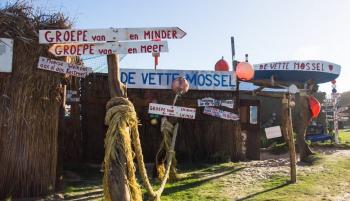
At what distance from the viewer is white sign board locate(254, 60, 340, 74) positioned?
394 inches

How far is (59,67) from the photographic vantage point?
7.72 metres

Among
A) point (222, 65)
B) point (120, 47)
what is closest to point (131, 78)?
point (222, 65)

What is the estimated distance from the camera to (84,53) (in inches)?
227

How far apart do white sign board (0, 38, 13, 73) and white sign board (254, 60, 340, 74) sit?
542cm

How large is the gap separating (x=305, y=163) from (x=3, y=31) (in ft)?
23.2

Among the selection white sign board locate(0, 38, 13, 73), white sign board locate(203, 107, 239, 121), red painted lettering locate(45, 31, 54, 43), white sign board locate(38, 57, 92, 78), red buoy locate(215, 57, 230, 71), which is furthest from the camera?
red buoy locate(215, 57, 230, 71)

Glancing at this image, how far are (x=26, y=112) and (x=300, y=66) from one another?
5998mm

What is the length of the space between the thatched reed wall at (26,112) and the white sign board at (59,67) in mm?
125

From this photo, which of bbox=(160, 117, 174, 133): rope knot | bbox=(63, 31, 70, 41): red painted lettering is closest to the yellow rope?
bbox=(63, 31, 70, 41): red painted lettering

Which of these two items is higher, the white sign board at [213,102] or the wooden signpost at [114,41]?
the wooden signpost at [114,41]

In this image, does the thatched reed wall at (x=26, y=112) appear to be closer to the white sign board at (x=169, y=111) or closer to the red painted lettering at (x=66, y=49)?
the white sign board at (x=169, y=111)

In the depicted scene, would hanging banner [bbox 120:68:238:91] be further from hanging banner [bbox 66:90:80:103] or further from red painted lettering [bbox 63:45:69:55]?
red painted lettering [bbox 63:45:69:55]

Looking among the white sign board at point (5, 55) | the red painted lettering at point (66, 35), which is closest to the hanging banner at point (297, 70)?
the white sign board at point (5, 55)

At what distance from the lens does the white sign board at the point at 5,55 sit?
7523 millimetres
